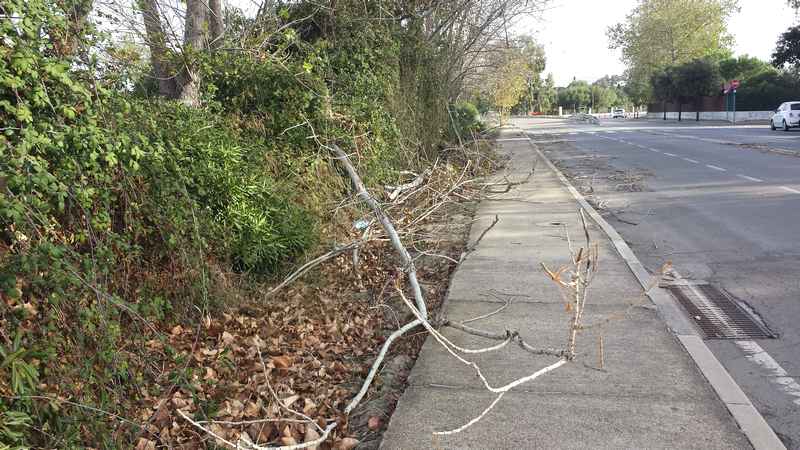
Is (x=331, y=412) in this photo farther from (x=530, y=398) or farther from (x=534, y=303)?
(x=534, y=303)

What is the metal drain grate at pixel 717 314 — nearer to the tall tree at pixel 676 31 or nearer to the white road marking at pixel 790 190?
the white road marking at pixel 790 190

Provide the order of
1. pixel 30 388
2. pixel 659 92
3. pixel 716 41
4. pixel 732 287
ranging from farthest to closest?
pixel 716 41 → pixel 659 92 → pixel 732 287 → pixel 30 388

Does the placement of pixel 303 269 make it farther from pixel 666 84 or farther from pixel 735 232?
pixel 666 84

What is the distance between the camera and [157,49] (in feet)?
26.0

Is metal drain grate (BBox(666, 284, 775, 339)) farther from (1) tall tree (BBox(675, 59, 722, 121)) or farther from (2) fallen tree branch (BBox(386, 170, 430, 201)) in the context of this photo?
(1) tall tree (BBox(675, 59, 722, 121))

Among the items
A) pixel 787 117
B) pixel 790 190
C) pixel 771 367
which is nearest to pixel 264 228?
pixel 771 367

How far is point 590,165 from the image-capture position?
1934cm

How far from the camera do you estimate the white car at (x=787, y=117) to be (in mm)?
Result: 33062

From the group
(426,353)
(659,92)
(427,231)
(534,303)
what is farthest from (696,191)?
(659,92)

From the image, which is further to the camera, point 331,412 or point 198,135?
point 198,135

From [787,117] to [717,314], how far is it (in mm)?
33209

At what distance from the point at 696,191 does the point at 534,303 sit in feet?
26.4

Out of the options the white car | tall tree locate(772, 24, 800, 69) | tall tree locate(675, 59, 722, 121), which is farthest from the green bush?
the white car

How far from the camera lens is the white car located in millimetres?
33062
